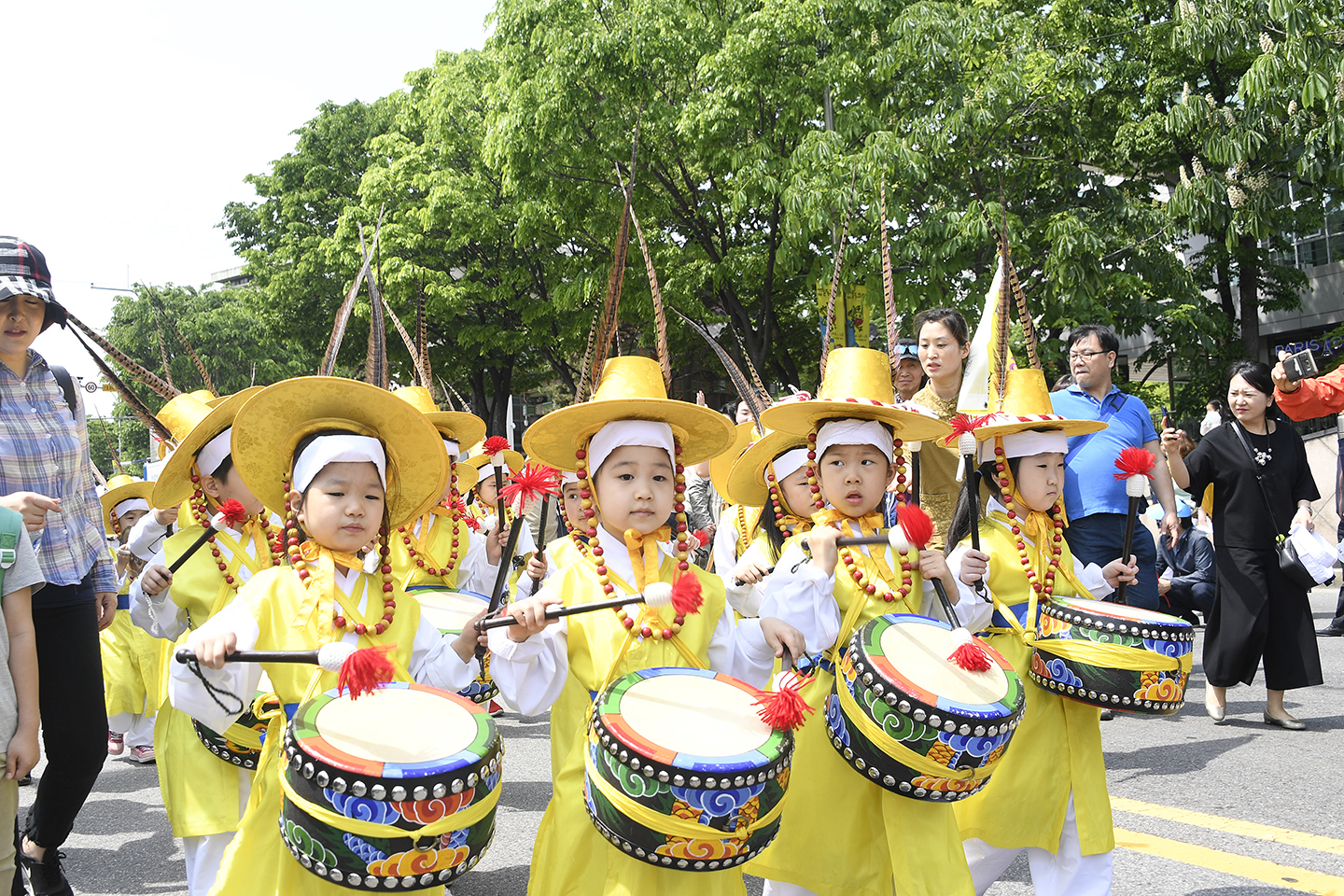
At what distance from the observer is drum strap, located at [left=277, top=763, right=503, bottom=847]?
2369mm

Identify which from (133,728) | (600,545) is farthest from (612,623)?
(133,728)

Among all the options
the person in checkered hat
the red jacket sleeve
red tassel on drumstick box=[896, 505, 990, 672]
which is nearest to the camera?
red tassel on drumstick box=[896, 505, 990, 672]

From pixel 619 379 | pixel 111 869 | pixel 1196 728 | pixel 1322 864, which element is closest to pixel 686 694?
pixel 619 379

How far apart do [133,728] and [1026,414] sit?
6273mm

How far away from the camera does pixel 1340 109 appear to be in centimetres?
1111

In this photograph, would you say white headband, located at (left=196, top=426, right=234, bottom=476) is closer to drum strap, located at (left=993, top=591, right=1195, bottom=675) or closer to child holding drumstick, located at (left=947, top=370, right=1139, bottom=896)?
child holding drumstick, located at (left=947, top=370, right=1139, bottom=896)

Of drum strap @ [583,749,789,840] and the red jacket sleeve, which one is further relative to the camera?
the red jacket sleeve

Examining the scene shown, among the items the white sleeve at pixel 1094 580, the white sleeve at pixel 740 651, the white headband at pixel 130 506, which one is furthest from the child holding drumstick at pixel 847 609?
the white headband at pixel 130 506

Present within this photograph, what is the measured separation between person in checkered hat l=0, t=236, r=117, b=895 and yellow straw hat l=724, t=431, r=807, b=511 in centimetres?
246

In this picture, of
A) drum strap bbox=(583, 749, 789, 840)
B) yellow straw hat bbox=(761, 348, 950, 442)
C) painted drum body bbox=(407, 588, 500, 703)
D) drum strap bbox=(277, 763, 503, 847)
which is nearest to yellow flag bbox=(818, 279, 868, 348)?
painted drum body bbox=(407, 588, 500, 703)

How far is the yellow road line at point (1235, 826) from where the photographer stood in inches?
177

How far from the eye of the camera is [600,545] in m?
3.29

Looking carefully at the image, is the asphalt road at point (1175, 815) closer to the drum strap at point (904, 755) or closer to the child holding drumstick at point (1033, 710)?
the child holding drumstick at point (1033, 710)

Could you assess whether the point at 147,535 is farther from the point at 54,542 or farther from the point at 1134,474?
the point at 1134,474
